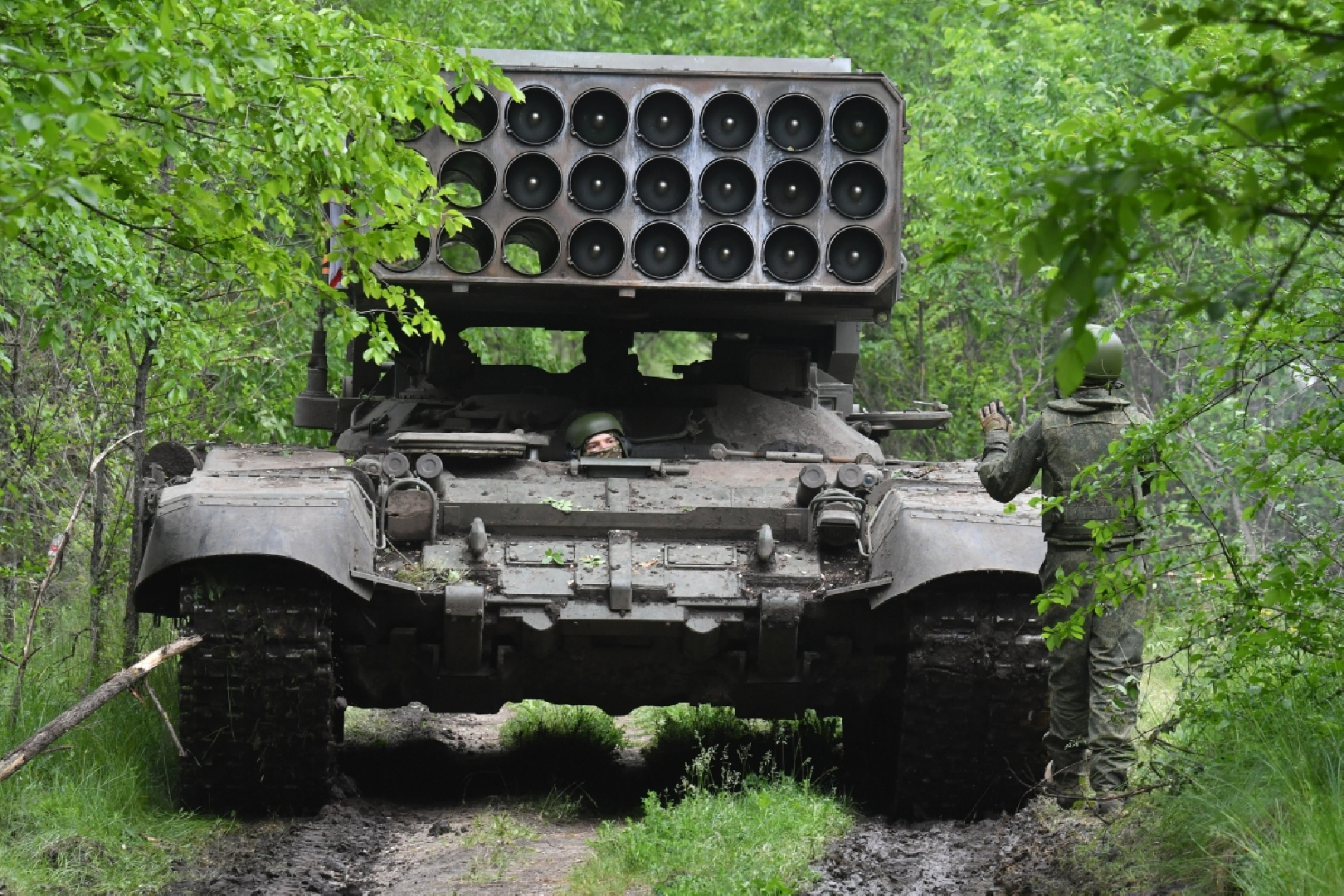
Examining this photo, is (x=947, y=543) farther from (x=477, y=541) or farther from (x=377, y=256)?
(x=377, y=256)

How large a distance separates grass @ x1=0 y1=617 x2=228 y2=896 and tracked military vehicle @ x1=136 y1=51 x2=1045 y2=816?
0.33 meters

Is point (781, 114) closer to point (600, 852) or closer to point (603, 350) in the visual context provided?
point (603, 350)

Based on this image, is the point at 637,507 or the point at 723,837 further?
the point at 637,507

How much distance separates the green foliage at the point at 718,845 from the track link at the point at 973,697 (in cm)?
47

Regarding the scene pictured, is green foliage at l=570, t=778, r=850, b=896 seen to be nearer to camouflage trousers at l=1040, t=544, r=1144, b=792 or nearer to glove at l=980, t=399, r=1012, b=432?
camouflage trousers at l=1040, t=544, r=1144, b=792

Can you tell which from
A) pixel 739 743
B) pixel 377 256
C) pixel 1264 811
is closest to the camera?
pixel 1264 811

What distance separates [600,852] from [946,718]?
1.59 metres

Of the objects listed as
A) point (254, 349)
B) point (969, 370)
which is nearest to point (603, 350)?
point (254, 349)

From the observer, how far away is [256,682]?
682 centimetres

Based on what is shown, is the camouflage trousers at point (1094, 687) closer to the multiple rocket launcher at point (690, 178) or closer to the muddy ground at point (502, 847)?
the muddy ground at point (502, 847)

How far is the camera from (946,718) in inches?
281

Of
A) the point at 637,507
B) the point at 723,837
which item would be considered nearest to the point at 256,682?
the point at 637,507

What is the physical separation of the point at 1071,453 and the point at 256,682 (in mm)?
3254

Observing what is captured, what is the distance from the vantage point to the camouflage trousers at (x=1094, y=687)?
249 inches
